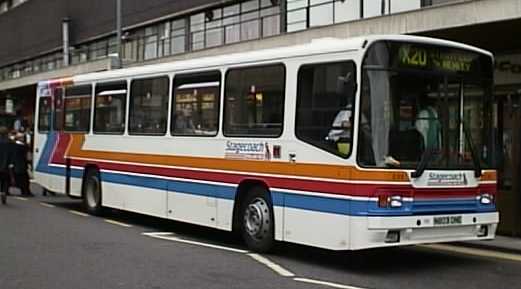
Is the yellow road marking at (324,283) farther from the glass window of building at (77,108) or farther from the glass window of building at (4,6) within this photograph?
the glass window of building at (4,6)

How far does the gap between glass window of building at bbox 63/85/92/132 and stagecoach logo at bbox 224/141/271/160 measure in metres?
5.52

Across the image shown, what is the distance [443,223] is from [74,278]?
14.3 ft

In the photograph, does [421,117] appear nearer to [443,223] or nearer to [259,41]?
[443,223]

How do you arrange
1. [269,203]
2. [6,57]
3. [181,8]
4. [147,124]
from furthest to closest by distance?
[6,57] < [181,8] < [147,124] < [269,203]

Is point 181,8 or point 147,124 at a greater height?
point 181,8

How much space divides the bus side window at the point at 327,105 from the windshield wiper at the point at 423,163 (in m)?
0.82

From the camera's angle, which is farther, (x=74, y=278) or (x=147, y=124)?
→ (x=147, y=124)

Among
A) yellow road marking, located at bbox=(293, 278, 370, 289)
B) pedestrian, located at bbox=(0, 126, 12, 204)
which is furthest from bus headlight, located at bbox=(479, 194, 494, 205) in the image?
pedestrian, located at bbox=(0, 126, 12, 204)

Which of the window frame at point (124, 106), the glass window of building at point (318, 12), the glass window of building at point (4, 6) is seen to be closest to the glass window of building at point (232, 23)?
the glass window of building at point (318, 12)

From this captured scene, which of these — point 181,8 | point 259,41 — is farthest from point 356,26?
point 181,8

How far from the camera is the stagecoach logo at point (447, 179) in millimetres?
9938

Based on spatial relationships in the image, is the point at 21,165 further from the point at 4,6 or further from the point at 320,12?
the point at 4,6

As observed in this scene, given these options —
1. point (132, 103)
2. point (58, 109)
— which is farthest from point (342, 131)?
point (58, 109)

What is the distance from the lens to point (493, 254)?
11.7 m
